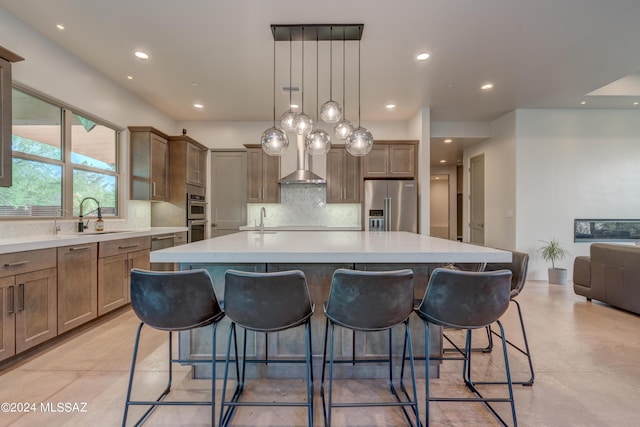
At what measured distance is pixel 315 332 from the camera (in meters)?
1.95

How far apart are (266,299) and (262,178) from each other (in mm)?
4090

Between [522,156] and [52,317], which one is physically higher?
[522,156]

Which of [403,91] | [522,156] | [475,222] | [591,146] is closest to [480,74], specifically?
[403,91]

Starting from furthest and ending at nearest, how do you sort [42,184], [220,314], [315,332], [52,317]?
[42,184] < [52,317] < [315,332] < [220,314]

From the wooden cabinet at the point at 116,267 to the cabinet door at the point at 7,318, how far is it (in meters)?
0.81

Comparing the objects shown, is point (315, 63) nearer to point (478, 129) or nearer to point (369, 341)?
point (369, 341)

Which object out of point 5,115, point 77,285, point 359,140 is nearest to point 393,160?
point 359,140

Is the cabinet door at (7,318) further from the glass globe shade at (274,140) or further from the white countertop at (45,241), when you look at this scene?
the glass globe shade at (274,140)

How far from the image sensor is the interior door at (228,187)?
548cm

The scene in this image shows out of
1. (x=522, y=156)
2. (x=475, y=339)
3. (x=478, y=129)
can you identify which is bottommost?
(x=475, y=339)

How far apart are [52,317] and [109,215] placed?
70.9 inches

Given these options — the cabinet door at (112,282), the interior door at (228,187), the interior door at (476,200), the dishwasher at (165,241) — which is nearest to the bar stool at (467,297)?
the cabinet door at (112,282)

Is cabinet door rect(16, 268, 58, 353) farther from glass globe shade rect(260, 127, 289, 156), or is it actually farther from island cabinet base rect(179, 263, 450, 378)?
glass globe shade rect(260, 127, 289, 156)

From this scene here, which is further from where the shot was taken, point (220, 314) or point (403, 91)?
point (403, 91)
